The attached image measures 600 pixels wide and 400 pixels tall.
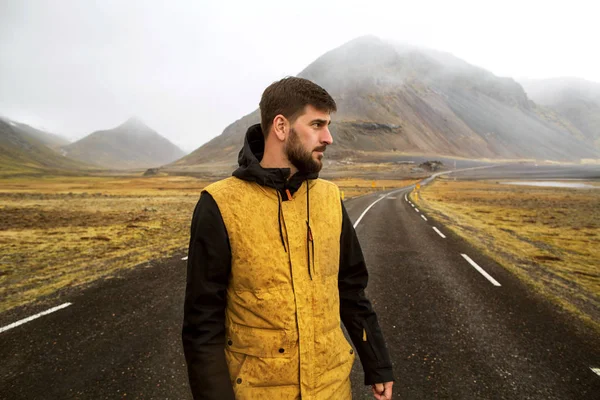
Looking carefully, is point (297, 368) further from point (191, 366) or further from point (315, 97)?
point (315, 97)

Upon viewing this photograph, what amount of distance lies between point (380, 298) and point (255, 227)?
4497 mm

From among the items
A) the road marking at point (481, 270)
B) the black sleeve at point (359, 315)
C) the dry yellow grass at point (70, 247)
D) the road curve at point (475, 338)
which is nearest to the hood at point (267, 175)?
the black sleeve at point (359, 315)

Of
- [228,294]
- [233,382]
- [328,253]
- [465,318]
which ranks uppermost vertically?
[328,253]

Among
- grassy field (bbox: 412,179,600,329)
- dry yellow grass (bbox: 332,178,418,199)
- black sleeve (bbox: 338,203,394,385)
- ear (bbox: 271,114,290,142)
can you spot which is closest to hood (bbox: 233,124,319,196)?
ear (bbox: 271,114,290,142)

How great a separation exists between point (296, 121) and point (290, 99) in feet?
0.45

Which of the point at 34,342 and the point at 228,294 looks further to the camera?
the point at 34,342

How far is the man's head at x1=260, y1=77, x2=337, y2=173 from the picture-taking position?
1728 mm

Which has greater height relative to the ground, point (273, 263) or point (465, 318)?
point (273, 263)

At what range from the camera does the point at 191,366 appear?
148cm

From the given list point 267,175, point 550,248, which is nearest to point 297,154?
point 267,175

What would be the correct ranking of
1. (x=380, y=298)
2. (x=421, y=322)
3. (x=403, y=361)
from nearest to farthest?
(x=403, y=361)
(x=421, y=322)
(x=380, y=298)

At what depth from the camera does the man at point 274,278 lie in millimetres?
1551

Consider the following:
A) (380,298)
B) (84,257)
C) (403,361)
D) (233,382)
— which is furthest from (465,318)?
(84,257)

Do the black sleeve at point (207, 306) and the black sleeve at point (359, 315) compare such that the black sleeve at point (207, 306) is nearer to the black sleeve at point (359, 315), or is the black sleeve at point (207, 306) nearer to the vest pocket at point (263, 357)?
the vest pocket at point (263, 357)
